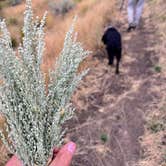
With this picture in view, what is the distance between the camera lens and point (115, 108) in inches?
243

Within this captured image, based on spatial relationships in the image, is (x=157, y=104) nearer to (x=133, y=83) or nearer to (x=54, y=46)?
(x=133, y=83)

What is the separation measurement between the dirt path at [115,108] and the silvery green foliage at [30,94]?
163 cm

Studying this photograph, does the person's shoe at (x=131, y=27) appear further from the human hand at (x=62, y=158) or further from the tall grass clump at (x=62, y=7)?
the human hand at (x=62, y=158)

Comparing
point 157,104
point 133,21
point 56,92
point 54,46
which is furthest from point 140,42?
point 56,92

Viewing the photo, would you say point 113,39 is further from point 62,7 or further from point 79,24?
point 62,7

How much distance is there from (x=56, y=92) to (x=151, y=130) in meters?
2.20

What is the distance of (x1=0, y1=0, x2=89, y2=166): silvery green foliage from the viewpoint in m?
3.48

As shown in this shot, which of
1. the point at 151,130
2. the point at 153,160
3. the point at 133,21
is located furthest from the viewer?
the point at 133,21

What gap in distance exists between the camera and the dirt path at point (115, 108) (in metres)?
5.26

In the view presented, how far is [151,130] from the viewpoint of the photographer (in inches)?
218

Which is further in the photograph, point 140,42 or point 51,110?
point 140,42

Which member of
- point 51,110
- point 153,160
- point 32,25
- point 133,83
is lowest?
point 153,160

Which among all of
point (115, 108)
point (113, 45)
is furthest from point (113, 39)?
point (115, 108)

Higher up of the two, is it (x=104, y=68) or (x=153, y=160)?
(x=104, y=68)
